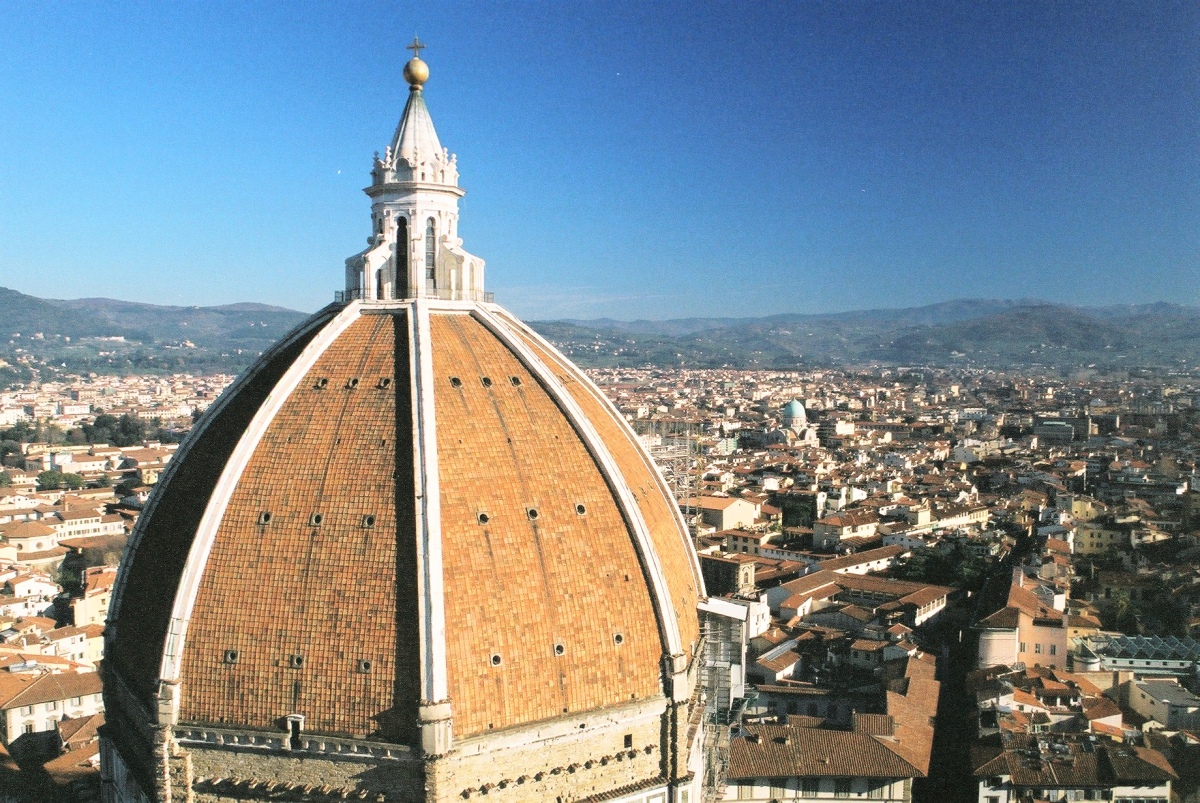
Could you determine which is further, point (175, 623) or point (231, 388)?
point (231, 388)

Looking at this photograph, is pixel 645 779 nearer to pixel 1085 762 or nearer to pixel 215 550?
pixel 215 550

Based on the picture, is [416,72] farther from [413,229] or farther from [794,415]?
[794,415]

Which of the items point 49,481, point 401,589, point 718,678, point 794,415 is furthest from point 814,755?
point 794,415

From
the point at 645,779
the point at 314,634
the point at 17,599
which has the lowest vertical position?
the point at 17,599

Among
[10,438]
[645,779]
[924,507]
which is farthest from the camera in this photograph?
[10,438]

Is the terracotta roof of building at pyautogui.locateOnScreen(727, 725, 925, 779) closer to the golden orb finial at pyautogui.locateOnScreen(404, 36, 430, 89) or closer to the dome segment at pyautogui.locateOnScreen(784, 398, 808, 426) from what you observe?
the golden orb finial at pyautogui.locateOnScreen(404, 36, 430, 89)

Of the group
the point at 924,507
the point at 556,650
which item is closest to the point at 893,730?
the point at 556,650

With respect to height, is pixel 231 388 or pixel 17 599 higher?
pixel 231 388

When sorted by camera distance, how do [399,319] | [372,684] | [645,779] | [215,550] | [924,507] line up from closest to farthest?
1. [372,684]
2. [215,550]
3. [645,779]
4. [399,319]
5. [924,507]
